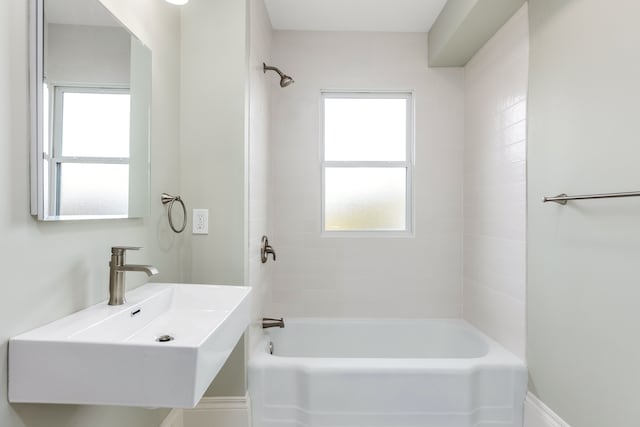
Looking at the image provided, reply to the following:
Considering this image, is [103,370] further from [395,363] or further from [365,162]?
[365,162]

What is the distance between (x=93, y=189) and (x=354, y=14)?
80.8 inches

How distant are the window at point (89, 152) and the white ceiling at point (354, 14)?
1495mm

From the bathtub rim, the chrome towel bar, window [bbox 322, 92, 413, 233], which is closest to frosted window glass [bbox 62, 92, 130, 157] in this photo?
the bathtub rim

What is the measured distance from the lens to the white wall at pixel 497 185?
6.19 feet

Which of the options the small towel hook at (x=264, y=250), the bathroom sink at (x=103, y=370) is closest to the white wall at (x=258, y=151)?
the small towel hook at (x=264, y=250)

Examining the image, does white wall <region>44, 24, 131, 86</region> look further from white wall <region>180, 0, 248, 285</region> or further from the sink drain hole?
the sink drain hole

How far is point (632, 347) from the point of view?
1.21 metres

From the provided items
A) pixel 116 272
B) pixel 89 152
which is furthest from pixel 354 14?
pixel 116 272

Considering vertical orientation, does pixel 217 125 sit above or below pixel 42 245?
above

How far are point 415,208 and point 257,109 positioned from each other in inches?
53.7

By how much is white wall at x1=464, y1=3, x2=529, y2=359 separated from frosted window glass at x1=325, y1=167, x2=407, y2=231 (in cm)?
50

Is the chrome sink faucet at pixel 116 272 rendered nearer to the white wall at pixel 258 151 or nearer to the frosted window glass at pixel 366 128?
the white wall at pixel 258 151

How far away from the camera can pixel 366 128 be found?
2.72 metres

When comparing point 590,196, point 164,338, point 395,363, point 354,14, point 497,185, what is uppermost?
point 354,14
